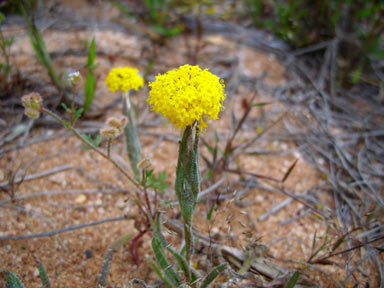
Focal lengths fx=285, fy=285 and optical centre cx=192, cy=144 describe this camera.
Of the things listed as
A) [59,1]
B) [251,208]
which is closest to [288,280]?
[251,208]

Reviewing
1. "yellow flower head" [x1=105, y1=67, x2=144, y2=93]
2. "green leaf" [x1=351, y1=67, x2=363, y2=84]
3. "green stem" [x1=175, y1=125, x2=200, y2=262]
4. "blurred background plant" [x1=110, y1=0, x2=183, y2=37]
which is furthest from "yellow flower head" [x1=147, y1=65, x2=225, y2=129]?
"green leaf" [x1=351, y1=67, x2=363, y2=84]

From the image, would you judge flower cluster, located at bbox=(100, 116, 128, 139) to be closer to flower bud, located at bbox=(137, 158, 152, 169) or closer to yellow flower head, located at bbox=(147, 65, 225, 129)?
flower bud, located at bbox=(137, 158, 152, 169)

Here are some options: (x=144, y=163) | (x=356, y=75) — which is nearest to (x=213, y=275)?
(x=144, y=163)

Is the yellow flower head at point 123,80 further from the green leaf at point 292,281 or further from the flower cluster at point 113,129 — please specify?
the green leaf at point 292,281

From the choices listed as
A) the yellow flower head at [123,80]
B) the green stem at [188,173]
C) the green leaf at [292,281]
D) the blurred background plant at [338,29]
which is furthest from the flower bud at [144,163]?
the blurred background plant at [338,29]

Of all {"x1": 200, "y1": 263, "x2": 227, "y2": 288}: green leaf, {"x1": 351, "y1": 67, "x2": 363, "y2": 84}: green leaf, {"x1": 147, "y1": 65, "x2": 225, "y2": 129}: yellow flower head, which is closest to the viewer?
{"x1": 147, "y1": 65, "x2": 225, "y2": 129}: yellow flower head

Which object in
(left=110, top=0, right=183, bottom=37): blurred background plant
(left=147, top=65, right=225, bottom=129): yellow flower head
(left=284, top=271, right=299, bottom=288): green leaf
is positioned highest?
(left=110, top=0, right=183, bottom=37): blurred background plant
